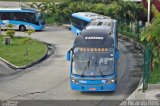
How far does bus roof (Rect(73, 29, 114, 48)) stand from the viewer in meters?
21.5

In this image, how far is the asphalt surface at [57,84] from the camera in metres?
20.5

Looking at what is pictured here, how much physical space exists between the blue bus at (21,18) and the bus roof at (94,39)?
27.9 metres

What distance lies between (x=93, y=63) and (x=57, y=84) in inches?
148

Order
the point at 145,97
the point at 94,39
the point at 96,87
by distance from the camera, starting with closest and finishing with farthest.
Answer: the point at 145,97, the point at 96,87, the point at 94,39

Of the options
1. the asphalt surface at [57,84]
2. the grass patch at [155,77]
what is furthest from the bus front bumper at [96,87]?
the grass patch at [155,77]

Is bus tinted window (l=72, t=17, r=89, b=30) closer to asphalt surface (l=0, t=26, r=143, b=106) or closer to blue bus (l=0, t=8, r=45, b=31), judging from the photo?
blue bus (l=0, t=8, r=45, b=31)

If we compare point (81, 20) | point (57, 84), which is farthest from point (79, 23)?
point (57, 84)

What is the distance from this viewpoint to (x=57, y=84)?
23.8 meters

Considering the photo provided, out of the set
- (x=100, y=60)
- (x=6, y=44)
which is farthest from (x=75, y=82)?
(x=6, y=44)

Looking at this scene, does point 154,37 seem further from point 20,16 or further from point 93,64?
point 20,16

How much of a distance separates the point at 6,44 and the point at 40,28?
13286 mm

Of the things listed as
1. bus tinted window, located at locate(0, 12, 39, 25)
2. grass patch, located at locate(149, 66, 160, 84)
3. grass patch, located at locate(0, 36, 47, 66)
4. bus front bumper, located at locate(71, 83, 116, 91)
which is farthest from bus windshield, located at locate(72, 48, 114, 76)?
bus tinted window, located at locate(0, 12, 39, 25)

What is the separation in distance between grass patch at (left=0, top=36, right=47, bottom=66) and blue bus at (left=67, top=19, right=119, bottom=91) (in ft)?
29.4

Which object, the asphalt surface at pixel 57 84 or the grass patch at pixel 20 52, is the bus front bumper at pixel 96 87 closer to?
the asphalt surface at pixel 57 84
